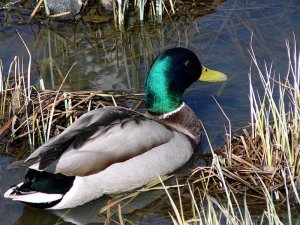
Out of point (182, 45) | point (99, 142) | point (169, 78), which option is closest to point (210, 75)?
point (169, 78)

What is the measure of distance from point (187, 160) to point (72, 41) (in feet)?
8.55

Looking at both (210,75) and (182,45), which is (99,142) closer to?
(210,75)

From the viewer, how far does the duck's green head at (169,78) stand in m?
7.24

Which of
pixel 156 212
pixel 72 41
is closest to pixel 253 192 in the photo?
pixel 156 212

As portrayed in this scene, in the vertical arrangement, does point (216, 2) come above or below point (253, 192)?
above

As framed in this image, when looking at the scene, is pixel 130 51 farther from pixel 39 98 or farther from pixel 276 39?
pixel 39 98

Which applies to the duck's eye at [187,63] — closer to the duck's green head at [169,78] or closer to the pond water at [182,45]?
the duck's green head at [169,78]

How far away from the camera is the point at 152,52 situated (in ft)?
29.0

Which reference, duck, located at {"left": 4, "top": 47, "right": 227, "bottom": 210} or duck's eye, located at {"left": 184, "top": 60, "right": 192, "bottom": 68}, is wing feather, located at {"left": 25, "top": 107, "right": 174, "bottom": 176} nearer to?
duck, located at {"left": 4, "top": 47, "right": 227, "bottom": 210}

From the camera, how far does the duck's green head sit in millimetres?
7238

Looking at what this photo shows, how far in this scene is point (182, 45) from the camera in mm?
8875

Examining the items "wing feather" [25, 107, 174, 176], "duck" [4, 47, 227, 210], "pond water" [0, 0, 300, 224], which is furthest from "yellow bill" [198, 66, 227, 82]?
"wing feather" [25, 107, 174, 176]

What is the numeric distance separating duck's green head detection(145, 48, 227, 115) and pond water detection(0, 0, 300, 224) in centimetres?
40

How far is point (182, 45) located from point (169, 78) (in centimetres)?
163
